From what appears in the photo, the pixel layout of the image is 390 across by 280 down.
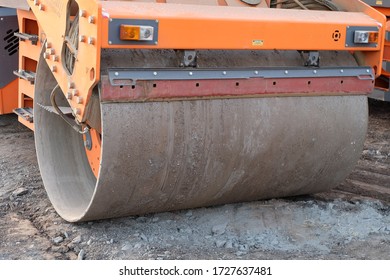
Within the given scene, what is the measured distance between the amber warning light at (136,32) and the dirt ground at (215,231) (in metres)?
1.05

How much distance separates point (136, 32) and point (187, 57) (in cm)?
31

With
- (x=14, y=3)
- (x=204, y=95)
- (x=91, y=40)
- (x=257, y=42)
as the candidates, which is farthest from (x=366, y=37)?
(x=14, y=3)

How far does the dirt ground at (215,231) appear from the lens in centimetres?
362

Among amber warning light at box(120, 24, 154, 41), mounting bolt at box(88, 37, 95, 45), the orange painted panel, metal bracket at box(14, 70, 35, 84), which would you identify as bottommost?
the orange painted panel

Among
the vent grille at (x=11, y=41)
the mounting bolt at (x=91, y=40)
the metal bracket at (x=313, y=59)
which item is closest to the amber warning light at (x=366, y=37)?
the metal bracket at (x=313, y=59)

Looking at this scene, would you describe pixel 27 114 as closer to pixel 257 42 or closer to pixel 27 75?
pixel 27 75

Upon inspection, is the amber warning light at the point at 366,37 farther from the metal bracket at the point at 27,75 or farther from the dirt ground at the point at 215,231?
the metal bracket at the point at 27,75

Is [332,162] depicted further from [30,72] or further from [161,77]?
[30,72]

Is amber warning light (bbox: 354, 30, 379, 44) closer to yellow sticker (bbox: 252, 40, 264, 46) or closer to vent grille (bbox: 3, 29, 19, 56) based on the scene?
yellow sticker (bbox: 252, 40, 264, 46)

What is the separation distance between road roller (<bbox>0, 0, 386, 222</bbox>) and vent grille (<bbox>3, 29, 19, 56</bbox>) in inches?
54.0

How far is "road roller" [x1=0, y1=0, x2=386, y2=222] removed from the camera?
325 cm

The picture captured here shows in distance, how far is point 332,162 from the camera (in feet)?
13.1

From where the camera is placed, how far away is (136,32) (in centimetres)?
318

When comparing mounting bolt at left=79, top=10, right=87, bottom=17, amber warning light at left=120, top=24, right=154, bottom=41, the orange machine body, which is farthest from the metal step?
amber warning light at left=120, top=24, right=154, bottom=41
